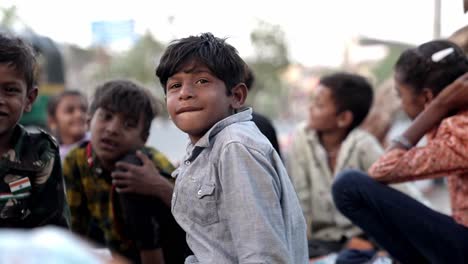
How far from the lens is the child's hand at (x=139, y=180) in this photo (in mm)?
2891

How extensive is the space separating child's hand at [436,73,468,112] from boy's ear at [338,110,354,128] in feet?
5.54

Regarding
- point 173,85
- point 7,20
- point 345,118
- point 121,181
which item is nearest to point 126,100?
point 121,181

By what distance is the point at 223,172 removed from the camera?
216 cm

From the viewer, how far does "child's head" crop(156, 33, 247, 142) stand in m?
2.30

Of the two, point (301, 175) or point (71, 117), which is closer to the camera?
point (301, 175)

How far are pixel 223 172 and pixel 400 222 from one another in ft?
4.00

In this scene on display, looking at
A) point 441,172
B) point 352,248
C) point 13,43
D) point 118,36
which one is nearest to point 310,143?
point 352,248

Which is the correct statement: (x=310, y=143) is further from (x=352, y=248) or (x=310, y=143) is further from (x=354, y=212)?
(x=354, y=212)

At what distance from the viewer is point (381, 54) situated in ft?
146

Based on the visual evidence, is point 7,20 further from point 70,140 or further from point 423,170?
point 423,170

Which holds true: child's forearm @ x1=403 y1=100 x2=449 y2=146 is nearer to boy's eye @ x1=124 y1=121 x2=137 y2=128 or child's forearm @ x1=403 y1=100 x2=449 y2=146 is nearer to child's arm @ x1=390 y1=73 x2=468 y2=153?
child's arm @ x1=390 y1=73 x2=468 y2=153

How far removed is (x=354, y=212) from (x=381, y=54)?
140ft

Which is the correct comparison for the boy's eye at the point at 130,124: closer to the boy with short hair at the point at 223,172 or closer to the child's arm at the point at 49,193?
the child's arm at the point at 49,193

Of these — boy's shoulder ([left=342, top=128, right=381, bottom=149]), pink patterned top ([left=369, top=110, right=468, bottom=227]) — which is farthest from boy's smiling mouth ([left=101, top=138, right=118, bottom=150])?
boy's shoulder ([left=342, top=128, right=381, bottom=149])
